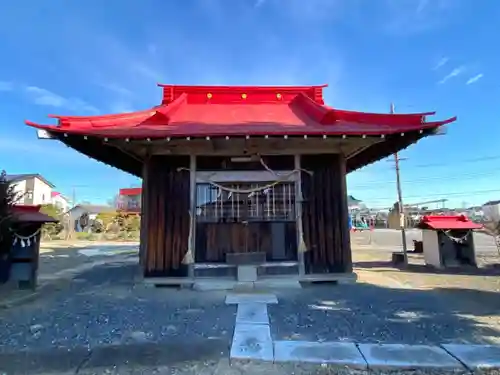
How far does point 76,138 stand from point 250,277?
3.94 meters

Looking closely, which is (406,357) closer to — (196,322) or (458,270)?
(196,322)

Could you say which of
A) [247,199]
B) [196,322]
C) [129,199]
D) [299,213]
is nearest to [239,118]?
[247,199]

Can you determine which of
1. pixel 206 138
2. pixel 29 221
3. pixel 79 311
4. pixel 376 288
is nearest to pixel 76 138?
pixel 29 221

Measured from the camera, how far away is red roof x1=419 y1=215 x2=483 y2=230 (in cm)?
873

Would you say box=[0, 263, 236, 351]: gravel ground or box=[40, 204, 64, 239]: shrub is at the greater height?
box=[40, 204, 64, 239]: shrub

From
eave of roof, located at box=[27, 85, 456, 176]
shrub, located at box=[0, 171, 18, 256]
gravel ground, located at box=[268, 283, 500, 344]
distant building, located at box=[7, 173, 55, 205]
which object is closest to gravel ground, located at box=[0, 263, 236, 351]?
gravel ground, located at box=[268, 283, 500, 344]

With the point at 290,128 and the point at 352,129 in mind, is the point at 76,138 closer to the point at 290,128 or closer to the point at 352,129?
the point at 290,128

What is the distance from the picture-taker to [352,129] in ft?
18.8

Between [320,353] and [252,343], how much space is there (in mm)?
666

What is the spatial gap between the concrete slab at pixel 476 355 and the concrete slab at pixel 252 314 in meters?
1.92

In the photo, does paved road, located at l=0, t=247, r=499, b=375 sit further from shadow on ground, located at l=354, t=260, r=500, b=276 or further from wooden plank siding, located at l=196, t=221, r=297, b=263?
shadow on ground, located at l=354, t=260, r=500, b=276

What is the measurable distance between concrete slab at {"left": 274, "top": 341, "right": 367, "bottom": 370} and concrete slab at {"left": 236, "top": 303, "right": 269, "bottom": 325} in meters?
0.80

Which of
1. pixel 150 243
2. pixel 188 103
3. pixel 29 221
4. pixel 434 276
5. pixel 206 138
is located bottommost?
pixel 434 276

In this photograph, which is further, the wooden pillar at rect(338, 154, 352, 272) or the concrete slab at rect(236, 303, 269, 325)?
the wooden pillar at rect(338, 154, 352, 272)
